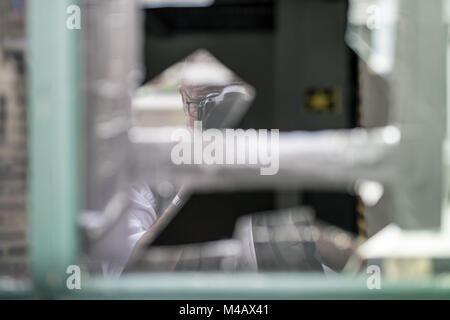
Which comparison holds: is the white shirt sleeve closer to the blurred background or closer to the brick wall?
the blurred background

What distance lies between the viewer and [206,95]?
103 cm

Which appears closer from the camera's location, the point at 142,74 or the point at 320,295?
the point at 320,295

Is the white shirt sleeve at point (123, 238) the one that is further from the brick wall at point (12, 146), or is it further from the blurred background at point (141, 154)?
the brick wall at point (12, 146)

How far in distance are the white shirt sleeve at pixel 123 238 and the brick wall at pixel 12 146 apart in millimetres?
144

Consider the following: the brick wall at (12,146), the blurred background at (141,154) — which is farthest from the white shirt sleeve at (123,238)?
the brick wall at (12,146)

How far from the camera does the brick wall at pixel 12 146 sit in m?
1.07

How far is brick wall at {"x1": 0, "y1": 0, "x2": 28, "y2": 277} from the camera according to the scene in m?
1.07

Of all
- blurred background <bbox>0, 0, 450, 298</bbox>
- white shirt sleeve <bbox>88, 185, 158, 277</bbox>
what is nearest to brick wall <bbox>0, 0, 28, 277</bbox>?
blurred background <bbox>0, 0, 450, 298</bbox>

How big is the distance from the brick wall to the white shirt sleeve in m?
0.14

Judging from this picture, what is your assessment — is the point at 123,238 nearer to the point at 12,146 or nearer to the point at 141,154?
the point at 141,154

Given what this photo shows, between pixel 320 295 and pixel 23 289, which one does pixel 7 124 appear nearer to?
pixel 23 289

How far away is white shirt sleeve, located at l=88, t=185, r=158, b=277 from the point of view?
1.07 metres

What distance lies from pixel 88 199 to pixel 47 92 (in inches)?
8.7

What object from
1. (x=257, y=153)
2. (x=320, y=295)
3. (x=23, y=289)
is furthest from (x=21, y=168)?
(x=320, y=295)
